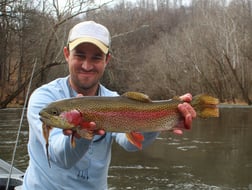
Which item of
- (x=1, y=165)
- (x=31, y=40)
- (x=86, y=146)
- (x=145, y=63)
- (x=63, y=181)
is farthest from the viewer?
(x=145, y=63)

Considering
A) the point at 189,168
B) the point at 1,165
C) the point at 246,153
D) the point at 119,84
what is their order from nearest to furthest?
the point at 1,165
the point at 189,168
the point at 246,153
the point at 119,84

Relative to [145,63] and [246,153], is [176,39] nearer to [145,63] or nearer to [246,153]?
[145,63]

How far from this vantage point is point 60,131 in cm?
237

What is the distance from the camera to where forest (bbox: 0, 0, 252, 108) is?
2469 cm

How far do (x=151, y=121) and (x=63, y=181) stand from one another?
0.62 metres

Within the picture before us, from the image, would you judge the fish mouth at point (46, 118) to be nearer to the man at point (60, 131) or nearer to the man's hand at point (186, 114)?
the man at point (60, 131)

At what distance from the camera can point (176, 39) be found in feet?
130

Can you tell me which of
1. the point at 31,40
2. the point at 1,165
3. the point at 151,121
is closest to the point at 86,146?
the point at 151,121

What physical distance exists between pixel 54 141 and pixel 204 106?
83cm

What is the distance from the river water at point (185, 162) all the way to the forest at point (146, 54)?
10.2m

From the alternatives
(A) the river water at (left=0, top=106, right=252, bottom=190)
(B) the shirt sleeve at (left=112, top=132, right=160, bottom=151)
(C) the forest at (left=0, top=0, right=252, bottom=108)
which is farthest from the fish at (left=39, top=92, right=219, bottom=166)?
(C) the forest at (left=0, top=0, right=252, bottom=108)

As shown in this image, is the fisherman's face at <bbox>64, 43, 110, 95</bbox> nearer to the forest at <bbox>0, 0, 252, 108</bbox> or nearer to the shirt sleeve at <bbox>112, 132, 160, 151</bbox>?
the shirt sleeve at <bbox>112, 132, 160, 151</bbox>

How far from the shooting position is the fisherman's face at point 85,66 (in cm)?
260

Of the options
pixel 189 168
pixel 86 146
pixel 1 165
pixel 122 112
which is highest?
pixel 122 112
